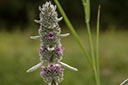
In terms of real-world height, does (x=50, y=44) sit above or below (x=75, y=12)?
above

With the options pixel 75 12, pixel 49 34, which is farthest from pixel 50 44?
pixel 75 12

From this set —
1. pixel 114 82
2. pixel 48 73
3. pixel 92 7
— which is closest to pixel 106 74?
pixel 114 82

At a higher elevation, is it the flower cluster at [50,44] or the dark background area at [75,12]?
the flower cluster at [50,44]

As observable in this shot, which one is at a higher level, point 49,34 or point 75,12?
point 49,34

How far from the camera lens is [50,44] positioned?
0.99 metres

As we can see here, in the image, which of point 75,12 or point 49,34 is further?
point 75,12

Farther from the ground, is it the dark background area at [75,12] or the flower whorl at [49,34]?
the flower whorl at [49,34]

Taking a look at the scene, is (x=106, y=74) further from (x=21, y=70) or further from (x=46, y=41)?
(x=46, y=41)

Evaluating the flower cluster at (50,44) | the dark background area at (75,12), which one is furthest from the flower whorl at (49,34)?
the dark background area at (75,12)

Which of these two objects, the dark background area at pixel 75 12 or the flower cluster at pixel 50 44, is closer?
the flower cluster at pixel 50 44

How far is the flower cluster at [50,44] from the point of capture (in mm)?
972

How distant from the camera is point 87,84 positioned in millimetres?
4156

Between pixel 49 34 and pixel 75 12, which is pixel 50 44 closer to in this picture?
pixel 49 34

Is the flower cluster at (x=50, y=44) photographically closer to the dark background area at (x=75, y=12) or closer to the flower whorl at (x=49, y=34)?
the flower whorl at (x=49, y=34)
